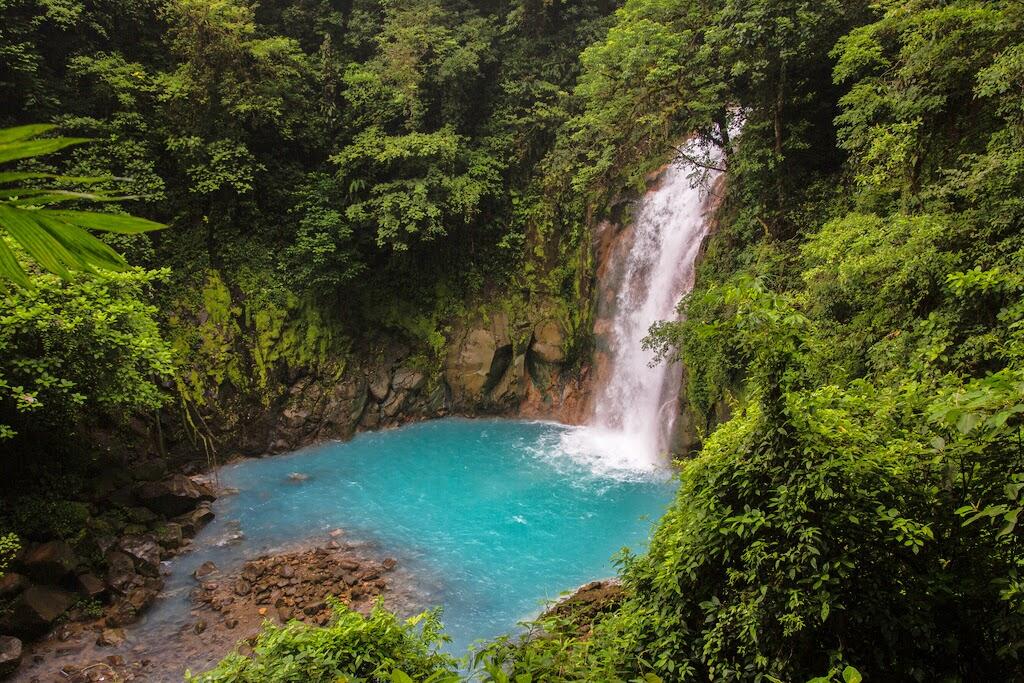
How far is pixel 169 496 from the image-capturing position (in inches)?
373

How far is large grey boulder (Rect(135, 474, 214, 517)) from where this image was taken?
930cm

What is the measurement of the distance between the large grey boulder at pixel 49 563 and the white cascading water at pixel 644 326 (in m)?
8.55

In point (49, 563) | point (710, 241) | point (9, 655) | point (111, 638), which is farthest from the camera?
point (710, 241)

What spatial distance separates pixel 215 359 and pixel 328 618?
7150 millimetres

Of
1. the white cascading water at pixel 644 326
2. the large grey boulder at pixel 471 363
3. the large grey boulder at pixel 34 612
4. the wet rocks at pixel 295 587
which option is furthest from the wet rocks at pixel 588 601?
the large grey boulder at pixel 471 363

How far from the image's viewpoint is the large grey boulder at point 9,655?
6344 millimetres

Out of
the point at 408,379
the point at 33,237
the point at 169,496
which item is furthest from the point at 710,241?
the point at 33,237

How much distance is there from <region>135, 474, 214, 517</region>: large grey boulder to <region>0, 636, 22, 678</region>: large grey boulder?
2.85m

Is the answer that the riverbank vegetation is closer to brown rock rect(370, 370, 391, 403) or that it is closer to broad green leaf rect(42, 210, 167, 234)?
broad green leaf rect(42, 210, 167, 234)

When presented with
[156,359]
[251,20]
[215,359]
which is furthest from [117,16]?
[156,359]

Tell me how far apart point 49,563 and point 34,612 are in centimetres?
63

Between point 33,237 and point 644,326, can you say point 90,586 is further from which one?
point 644,326

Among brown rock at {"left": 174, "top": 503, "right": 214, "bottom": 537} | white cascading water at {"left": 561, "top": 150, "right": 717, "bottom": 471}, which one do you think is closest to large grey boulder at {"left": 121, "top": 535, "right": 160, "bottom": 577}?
brown rock at {"left": 174, "top": 503, "right": 214, "bottom": 537}

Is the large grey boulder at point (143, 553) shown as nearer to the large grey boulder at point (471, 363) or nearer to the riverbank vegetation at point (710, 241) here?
the riverbank vegetation at point (710, 241)
